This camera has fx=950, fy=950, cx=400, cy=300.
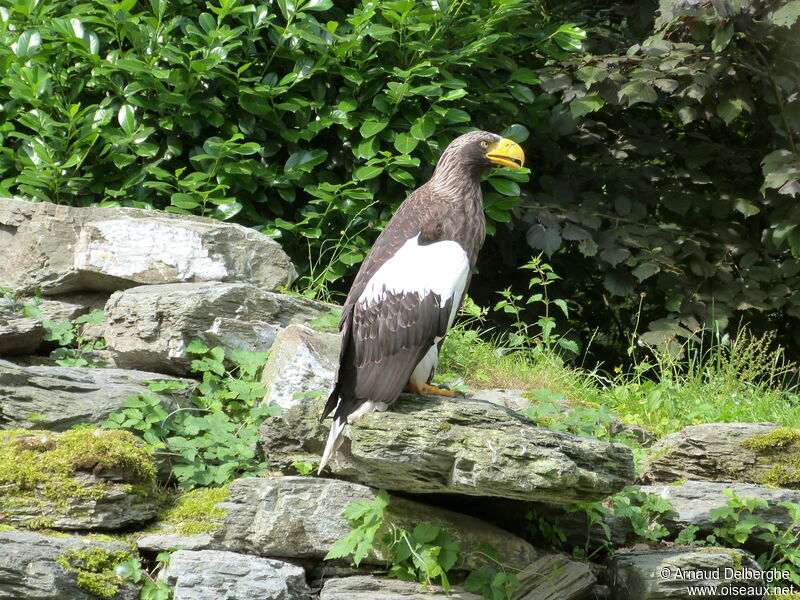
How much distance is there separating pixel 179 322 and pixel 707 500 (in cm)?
249

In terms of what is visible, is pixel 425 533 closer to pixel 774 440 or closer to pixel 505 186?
pixel 774 440

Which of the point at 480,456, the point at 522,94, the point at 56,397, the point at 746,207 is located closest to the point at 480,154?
the point at 480,456

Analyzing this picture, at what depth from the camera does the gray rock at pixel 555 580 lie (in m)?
3.42

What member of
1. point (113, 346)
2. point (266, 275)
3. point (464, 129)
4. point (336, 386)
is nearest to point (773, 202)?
point (464, 129)

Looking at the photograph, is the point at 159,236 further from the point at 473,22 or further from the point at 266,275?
the point at 473,22

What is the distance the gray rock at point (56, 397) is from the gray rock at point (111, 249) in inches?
32.6

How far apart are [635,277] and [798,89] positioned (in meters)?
1.55

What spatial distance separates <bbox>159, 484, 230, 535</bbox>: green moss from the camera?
3488mm

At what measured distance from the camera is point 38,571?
2984 mm

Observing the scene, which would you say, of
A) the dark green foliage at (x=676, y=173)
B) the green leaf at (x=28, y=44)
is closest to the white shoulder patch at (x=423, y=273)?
the dark green foliage at (x=676, y=173)

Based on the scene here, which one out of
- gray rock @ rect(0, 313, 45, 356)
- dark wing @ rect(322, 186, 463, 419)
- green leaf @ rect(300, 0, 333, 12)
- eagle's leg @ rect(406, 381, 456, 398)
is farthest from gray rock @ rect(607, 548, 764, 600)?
green leaf @ rect(300, 0, 333, 12)

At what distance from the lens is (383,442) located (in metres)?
3.26

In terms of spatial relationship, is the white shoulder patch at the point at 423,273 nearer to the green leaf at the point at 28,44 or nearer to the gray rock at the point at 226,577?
the gray rock at the point at 226,577

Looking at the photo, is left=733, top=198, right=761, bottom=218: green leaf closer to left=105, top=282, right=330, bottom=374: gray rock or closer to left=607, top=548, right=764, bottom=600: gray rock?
left=607, top=548, right=764, bottom=600: gray rock
